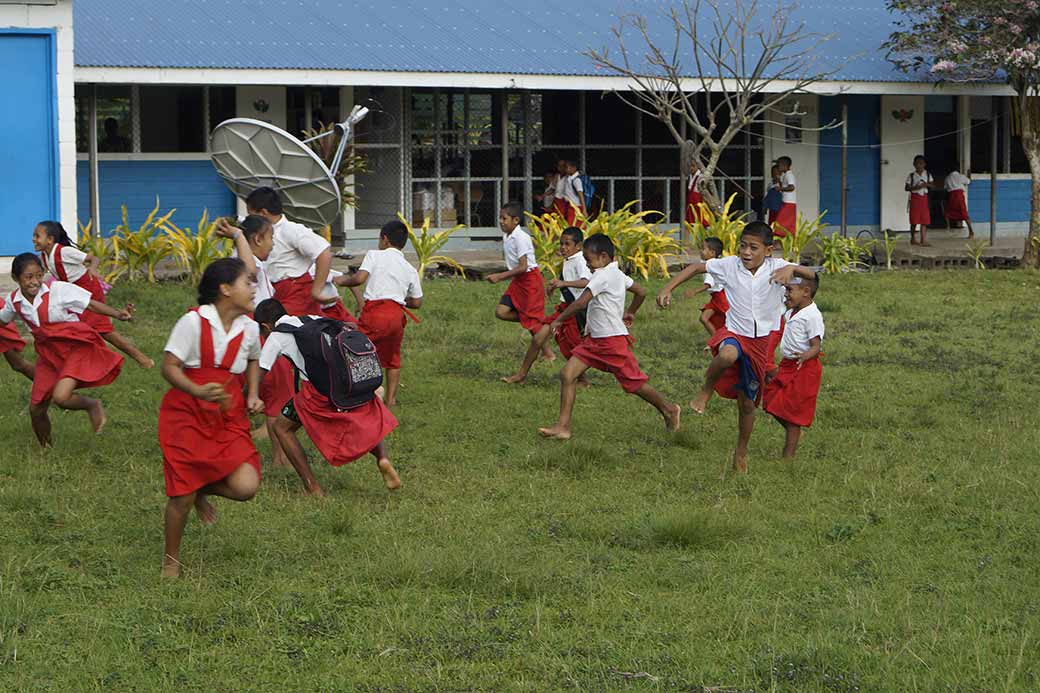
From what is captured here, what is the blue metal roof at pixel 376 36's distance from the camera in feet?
54.4

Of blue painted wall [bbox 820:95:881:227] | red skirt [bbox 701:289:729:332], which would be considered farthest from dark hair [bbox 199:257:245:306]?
blue painted wall [bbox 820:95:881:227]

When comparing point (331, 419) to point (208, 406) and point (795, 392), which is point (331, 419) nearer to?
point (208, 406)

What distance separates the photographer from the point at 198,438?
19.1 feet

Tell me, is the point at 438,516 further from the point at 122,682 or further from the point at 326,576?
the point at 122,682

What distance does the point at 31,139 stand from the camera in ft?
45.0

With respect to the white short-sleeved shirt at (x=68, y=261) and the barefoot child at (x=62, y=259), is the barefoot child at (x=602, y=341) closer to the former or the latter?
the barefoot child at (x=62, y=259)

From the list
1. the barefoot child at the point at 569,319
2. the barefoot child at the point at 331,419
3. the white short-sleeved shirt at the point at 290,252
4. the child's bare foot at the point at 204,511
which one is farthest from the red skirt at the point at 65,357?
the barefoot child at the point at 569,319

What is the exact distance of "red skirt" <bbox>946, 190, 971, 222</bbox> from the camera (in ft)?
72.7

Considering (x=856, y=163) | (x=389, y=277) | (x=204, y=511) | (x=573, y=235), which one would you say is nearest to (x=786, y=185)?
(x=856, y=163)

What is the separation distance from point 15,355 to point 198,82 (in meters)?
8.18

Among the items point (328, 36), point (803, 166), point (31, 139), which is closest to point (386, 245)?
point (31, 139)

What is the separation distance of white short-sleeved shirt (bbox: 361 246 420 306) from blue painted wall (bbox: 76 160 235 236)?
9127mm

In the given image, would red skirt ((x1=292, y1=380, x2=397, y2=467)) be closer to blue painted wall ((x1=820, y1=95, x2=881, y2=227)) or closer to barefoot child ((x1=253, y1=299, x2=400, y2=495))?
barefoot child ((x1=253, y1=299, x2=400, y2=495))

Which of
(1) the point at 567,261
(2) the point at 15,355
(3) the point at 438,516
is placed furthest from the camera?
(1) the point at 567,261
